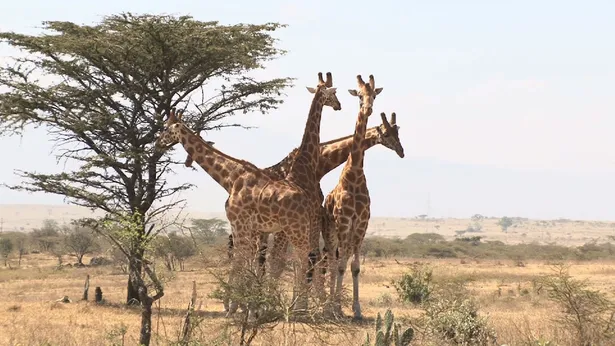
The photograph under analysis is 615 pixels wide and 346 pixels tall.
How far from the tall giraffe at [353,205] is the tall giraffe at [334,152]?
0.22m

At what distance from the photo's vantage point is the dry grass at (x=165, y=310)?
1270 centimetres

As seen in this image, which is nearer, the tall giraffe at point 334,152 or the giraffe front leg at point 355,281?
the tall giraffe at point 334,152

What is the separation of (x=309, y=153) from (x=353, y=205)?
1288 mm

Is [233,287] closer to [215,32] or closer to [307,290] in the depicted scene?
[307,290]

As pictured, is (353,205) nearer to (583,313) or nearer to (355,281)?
(355,281)

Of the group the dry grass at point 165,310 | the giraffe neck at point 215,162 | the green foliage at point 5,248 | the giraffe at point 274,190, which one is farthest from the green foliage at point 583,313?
the green foliage at point 5,248

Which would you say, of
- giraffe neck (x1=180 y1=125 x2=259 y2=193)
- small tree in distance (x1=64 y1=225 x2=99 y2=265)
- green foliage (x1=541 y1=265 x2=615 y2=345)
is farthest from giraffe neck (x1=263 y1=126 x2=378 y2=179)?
small tree in distance (x1=64 y1=225 x2=99 y2=265)

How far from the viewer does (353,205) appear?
15883mm

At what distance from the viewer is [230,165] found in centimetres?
1568

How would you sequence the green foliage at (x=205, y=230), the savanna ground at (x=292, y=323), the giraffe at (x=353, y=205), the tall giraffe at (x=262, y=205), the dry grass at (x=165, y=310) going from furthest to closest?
the giraffe at (x=353, y=205), the green foliage at (x=205, y=230), the tall giraffe at (x=262, y=205), the dry grass at (x=165, y=310), the savanna ground at (x=292, y=323)

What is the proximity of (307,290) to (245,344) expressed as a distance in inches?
48.9

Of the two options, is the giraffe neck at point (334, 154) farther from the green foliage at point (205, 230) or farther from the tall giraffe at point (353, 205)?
the green foliage at point (205, 230)

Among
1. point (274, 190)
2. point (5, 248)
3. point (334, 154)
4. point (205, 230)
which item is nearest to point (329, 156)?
point (334, 154)

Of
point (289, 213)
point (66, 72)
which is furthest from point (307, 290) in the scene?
point (66, 72)
